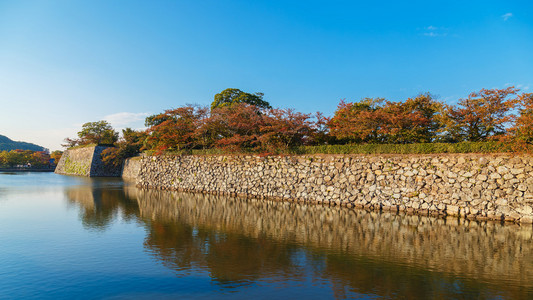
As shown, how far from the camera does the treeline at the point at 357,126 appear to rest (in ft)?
43.1

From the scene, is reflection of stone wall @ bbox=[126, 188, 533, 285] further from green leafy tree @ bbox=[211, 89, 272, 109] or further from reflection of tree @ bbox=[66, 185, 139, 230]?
green leafy tree @ bbox=[211, 89, 272, 109]

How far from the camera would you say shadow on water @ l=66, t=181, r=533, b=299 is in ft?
17.9

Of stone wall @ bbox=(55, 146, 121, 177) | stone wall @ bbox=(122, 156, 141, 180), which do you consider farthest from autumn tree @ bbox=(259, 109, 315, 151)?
stone wall @ bbox=(55, 146, 121, 177)

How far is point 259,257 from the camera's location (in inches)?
266

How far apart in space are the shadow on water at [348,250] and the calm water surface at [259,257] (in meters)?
0.03

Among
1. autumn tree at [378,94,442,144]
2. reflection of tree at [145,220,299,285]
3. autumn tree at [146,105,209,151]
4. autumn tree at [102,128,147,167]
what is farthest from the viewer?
autumn tree at [102,128,147,167]

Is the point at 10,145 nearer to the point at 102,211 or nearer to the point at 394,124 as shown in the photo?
the point at 102,211

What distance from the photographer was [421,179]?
13.0 metres

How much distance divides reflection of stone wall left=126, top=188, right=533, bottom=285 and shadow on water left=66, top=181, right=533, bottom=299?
3 centimetres

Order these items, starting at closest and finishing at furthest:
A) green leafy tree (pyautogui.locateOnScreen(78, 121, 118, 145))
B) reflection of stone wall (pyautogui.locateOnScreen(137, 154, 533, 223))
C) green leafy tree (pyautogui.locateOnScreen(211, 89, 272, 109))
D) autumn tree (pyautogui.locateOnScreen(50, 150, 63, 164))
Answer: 1. reflection of stone wall (pyautogui.locateOnScreen(137, 154, 533, 223))
2. green leafy tree (pyautogui.locateOnScreen(211, 89, 272, 109))
3. green leafy tree (pyautogui.locateOnScreen(78, 121, 118, 145))
4. autumn tree (pyautogui.locateOnScreen(50, 150, 63, 164))

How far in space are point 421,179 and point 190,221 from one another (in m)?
9.74

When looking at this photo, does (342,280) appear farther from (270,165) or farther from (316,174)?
(270,165)

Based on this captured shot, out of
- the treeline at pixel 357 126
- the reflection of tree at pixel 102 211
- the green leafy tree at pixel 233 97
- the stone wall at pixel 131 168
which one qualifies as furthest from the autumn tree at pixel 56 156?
the reflection of tree at pixel 102 211

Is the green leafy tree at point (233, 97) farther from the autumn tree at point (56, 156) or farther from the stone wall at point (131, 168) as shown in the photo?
the autumn tree at point (56, 156)
